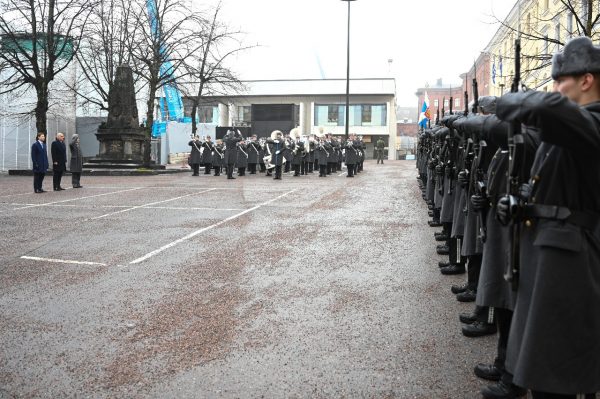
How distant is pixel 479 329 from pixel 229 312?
217 cm

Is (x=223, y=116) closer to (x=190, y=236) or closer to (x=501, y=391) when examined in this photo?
(x=190, y=236)

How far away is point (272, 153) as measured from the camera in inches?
985

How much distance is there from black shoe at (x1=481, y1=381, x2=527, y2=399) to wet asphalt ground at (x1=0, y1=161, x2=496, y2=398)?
0.13 meters

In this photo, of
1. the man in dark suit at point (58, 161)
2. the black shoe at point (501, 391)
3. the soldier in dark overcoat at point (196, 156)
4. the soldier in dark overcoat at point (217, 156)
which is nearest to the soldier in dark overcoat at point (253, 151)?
the soldier in dark overcoat at point (217, 156)

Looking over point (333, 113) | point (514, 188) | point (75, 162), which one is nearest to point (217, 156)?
point (75, 162)

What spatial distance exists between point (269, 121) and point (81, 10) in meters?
15.7

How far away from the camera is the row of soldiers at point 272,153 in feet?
79.3

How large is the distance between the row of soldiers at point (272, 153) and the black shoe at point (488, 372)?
19.4 metres

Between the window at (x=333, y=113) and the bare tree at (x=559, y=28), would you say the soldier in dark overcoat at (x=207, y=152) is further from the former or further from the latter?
the window at (x=333, y=113)

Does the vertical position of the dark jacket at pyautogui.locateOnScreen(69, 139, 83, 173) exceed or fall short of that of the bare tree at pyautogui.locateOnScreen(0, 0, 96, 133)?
it falls short

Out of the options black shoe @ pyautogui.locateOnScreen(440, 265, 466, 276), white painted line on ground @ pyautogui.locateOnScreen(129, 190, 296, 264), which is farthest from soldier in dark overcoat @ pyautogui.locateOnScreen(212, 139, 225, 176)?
black shoe @ pyautogui.locateOnScreen(440, 265, 466, 276)

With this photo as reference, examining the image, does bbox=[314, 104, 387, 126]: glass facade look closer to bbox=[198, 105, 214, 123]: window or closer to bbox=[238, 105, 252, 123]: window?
bbox=[238, 105, 252, 123]: window

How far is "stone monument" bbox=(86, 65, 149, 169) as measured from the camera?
95.6 ft

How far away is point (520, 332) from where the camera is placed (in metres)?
2.85
